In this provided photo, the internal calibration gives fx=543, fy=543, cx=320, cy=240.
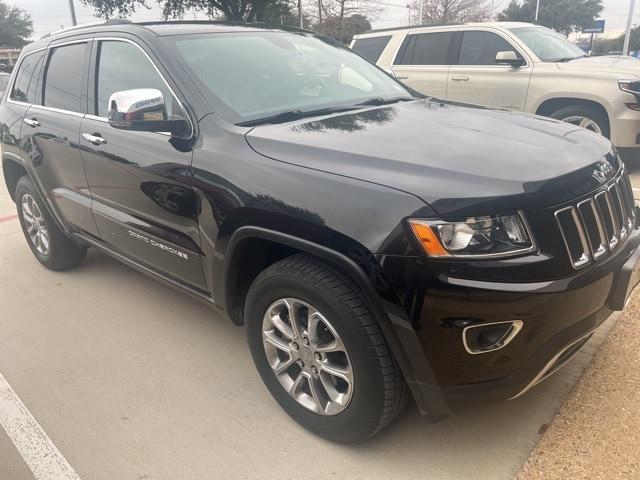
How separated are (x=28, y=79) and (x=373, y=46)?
5.32 meters

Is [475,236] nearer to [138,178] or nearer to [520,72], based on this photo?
[138,178]

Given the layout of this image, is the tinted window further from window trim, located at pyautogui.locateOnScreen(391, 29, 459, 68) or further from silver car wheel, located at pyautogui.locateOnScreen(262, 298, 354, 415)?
silver car wheel, located at pyautogui.locateOnScreen(262, 298, 354, 415)

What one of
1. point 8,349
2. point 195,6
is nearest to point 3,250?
point 8,349

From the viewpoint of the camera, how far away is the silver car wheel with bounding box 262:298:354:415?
2.25m

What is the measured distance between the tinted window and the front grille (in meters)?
6.42

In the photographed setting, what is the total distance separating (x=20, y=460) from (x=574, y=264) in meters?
2.51

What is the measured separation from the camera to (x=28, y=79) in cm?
432

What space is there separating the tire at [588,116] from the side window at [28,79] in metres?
5.51

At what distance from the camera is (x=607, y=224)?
2.12 meters

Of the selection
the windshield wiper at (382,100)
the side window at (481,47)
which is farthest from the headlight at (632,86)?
the windshield wiper at (382,100)

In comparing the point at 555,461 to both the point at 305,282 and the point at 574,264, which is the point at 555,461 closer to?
the point at 574,264

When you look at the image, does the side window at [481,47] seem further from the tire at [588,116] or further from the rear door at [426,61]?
the tire at [588,116]

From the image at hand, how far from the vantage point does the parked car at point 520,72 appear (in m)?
6.04

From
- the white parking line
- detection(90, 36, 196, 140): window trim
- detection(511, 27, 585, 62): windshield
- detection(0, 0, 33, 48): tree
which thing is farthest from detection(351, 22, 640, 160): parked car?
detection(0, 0, 33, 48): tree
